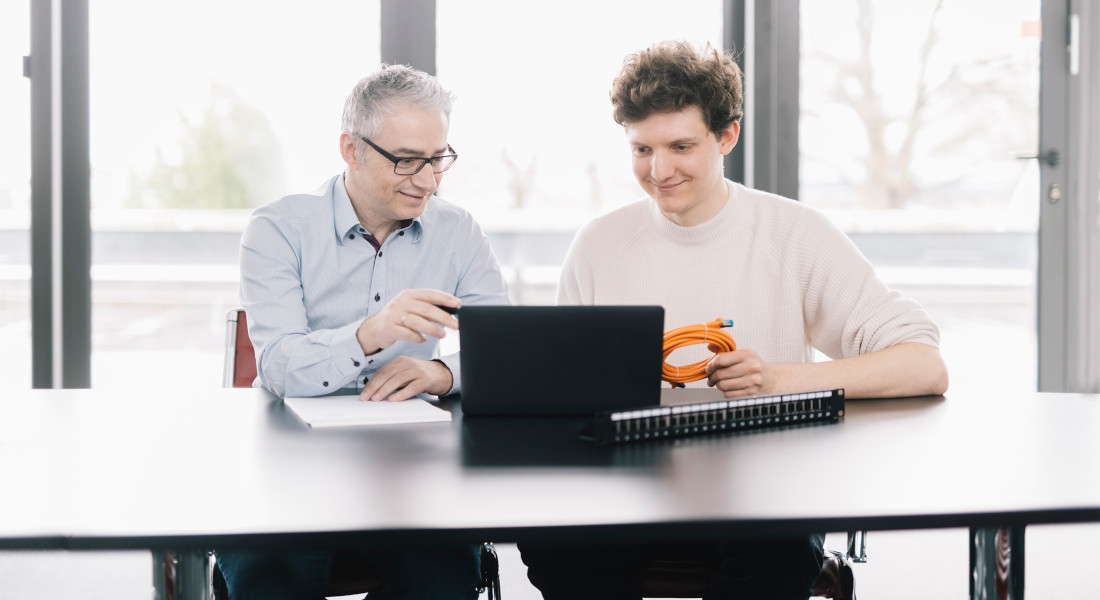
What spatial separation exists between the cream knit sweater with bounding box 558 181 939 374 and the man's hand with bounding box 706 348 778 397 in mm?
422

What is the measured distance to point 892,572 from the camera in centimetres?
254

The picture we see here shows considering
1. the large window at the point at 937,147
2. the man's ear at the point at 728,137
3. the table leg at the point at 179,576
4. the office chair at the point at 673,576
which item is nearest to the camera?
the table leg at the point at 179,576

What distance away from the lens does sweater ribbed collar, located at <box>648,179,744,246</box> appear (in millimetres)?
1947

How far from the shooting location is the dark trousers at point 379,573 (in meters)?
1.38

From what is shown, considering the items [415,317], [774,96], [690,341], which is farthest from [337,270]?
[774,96]

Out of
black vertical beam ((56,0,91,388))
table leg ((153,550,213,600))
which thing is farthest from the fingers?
black vertical beam ((56,0,91,388))

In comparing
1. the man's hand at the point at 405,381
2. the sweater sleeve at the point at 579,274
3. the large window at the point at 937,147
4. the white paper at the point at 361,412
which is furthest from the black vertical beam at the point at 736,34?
the white paper at the point at 361,412

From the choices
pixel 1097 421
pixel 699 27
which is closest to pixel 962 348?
pixel 699 27

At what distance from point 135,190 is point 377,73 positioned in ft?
5.84

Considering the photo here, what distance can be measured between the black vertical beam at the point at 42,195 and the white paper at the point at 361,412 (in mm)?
2064

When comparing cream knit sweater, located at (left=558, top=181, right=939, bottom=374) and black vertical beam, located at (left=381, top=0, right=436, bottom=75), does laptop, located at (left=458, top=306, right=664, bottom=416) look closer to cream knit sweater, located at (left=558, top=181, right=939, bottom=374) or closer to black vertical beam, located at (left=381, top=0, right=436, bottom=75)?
cream knit sweater, located at (left=558, top=181, right=939, bottom=374)

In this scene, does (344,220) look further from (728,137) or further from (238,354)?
(728,137)

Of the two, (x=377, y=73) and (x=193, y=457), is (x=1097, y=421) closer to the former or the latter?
(x=193, y=457)

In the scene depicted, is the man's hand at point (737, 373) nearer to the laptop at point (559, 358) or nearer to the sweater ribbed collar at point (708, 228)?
the laptop at point (559, 358)
